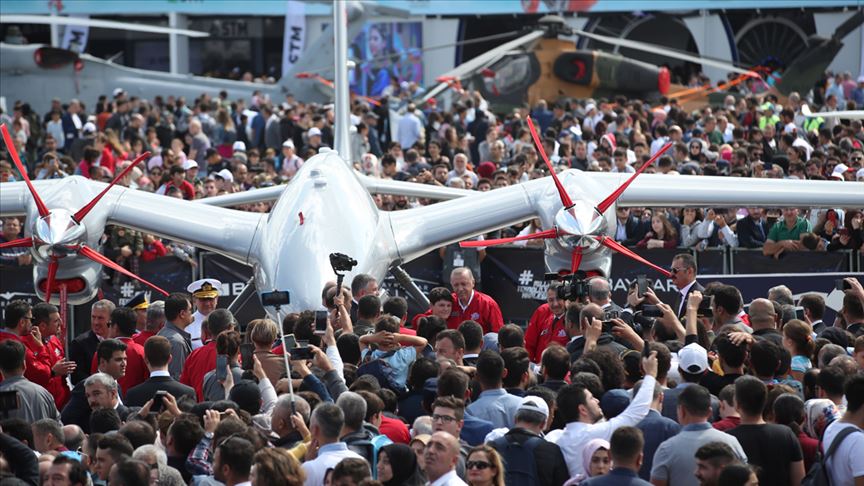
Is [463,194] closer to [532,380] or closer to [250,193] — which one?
[250,193]

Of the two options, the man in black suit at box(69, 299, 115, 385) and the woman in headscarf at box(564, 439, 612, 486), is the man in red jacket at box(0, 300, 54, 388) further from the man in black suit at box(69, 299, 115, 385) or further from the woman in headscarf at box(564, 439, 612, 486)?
the woman in headscarf at box(564, 439, 612, 486)

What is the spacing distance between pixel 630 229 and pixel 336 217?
21.1ft

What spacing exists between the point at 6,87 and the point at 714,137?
20.1 meters

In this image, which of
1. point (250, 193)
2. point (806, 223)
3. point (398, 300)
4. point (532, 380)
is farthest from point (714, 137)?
point (532, 380)

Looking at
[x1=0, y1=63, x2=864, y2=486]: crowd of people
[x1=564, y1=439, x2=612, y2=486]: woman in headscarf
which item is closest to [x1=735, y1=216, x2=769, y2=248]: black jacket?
[x1=0, y1=63, x2=864, y2=486]: crowd of people

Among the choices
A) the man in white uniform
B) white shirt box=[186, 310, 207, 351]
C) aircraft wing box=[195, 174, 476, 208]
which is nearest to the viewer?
white shirt box=[186, 310, 207, 351]

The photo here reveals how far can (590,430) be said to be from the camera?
28.1 feet

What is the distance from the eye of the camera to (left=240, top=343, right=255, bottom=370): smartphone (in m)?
10.9

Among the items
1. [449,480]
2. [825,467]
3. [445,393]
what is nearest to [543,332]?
[445,393]

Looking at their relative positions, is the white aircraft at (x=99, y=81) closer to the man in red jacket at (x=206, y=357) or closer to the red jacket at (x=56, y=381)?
the red jacket at (x=56, y=381)

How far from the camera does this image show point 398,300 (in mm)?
12406

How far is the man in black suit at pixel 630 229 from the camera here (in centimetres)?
1994

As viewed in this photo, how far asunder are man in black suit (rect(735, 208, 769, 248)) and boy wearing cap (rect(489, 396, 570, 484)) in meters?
11.5

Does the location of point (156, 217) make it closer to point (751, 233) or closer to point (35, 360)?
point (35, 360)
